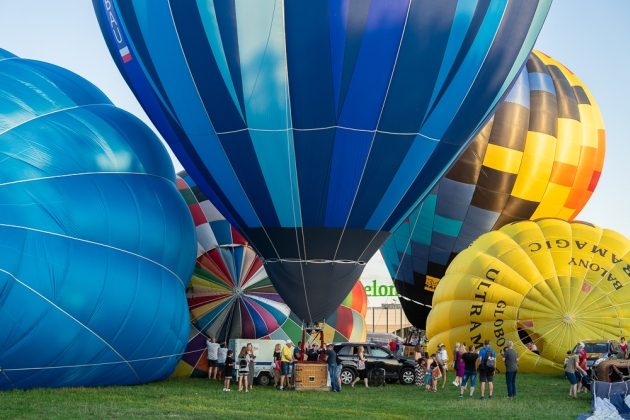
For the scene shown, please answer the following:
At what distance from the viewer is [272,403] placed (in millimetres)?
12555

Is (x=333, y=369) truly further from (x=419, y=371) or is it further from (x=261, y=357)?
(x=419, y=371)

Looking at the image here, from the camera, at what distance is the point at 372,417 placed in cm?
1101

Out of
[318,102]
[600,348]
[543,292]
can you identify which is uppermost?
[318,102]

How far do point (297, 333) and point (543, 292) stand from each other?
15.3 ft

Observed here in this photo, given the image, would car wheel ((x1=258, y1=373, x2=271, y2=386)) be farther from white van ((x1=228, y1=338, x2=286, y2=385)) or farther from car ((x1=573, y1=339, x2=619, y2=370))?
car ((x1=573, y1=339, x2=619, y2=370))

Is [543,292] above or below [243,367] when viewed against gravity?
above

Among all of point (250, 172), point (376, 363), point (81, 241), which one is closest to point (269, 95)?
point (250, 172)

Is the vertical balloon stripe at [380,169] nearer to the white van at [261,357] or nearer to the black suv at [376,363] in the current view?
the black suv at [376,363]

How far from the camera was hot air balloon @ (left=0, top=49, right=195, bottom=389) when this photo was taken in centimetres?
1248

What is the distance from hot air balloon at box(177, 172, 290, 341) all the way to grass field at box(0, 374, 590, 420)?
92.3 inches

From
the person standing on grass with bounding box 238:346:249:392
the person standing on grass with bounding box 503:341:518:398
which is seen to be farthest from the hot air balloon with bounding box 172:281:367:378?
the person standing on grass with bounding box 503:341:518:398

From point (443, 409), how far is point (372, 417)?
5.23 feet

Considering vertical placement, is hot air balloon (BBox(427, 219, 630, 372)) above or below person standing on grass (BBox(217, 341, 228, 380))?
above

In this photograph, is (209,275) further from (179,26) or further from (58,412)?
(58,412)
